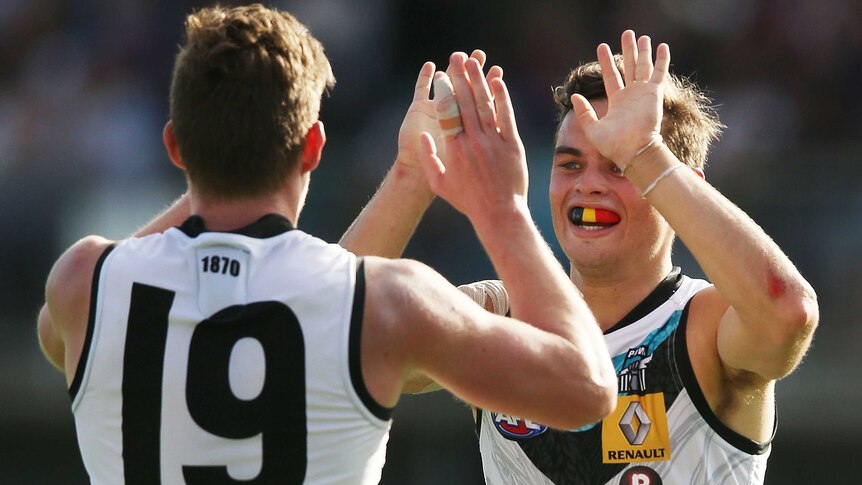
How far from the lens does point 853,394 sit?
909 centimetres

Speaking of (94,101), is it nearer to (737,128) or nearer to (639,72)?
(737,128)

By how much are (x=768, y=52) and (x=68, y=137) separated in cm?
674

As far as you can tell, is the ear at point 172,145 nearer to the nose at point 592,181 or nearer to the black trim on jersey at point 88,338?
the black trim on jersey at point 88,338

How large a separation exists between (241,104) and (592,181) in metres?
1.94

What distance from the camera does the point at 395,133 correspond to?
1052 centimetres

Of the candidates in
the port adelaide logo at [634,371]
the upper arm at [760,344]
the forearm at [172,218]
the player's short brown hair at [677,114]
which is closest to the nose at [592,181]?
the player's short brown hair at [677,114]

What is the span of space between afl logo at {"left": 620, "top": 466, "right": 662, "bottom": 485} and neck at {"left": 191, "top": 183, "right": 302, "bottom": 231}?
179cm

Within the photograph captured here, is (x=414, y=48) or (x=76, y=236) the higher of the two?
(x=414, y=48)

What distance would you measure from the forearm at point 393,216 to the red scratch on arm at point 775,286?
3.85 feet

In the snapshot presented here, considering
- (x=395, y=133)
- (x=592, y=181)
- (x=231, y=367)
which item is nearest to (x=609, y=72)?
(x=592, y=181)

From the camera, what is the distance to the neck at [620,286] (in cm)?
455

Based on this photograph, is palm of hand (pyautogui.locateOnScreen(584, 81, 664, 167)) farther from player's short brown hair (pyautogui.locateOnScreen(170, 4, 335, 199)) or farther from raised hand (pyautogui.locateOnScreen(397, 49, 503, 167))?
player's short brown hair (pyautogui.locateOnScreen(170, 4, 335, 199))

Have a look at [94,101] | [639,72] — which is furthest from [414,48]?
[639,72]

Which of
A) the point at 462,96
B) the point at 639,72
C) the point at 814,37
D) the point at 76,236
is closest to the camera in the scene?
the point at 462,96
